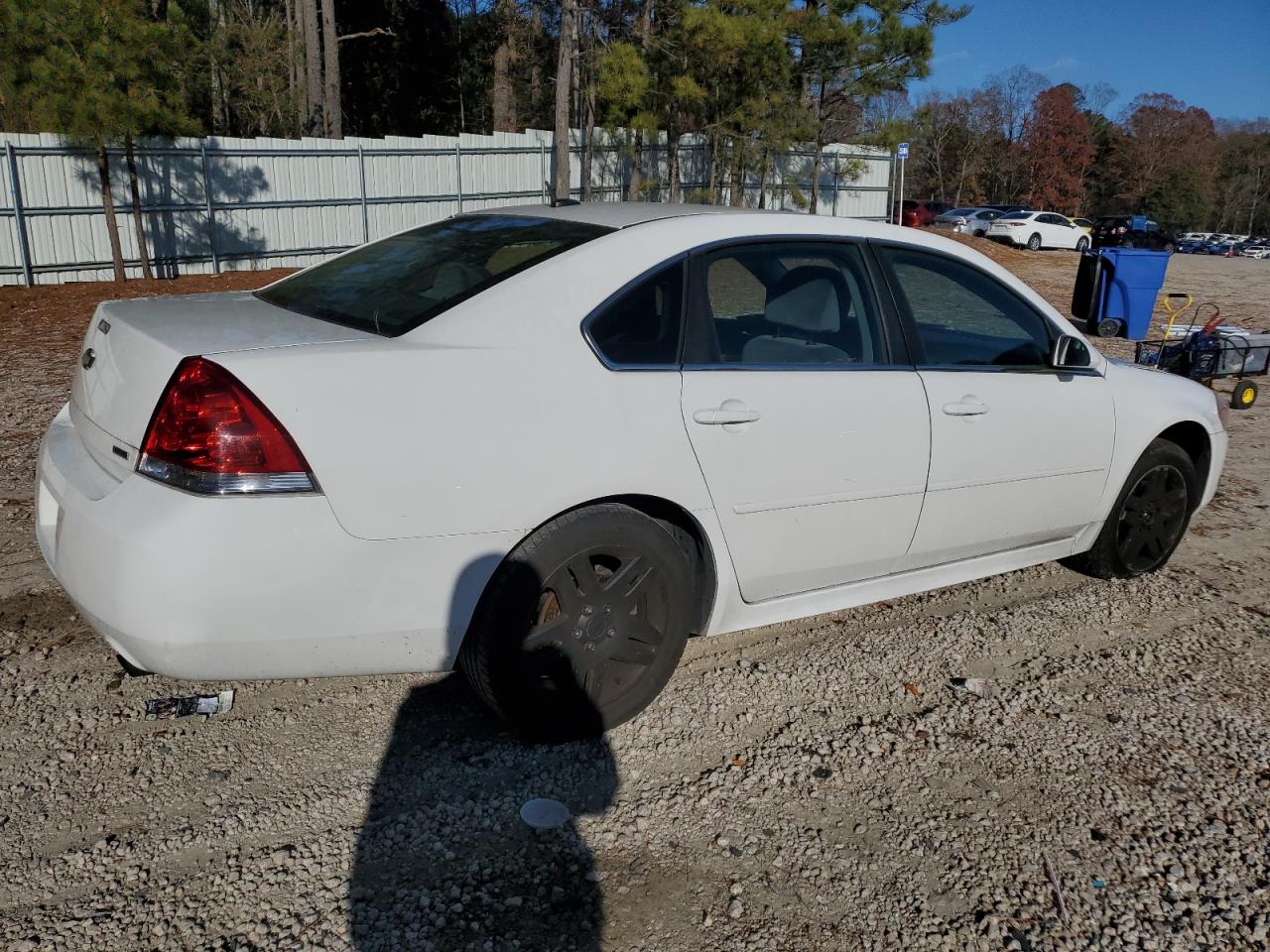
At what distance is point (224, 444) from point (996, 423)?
2.67 m

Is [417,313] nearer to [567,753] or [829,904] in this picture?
[567,753]

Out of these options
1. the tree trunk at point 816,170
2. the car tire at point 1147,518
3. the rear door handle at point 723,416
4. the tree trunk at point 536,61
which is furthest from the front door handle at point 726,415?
the tree trunk at point 536,61

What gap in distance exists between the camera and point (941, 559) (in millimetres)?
4020

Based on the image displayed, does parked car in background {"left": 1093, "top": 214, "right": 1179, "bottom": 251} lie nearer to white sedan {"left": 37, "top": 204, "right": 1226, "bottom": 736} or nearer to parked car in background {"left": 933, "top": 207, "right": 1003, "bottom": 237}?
parked car in background {"left": 933, "top": 207, "right": 1003, "bottom": 237}

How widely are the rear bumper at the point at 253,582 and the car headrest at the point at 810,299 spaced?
59.2 inches

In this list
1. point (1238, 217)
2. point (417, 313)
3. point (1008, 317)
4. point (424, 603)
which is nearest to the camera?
point (424, 603)

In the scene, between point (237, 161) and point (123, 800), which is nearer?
point (123, 800)

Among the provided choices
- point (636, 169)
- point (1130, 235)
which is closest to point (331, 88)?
point (636, 169)

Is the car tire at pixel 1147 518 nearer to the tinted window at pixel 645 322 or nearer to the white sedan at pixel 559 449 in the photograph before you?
the white sedan at pixel 559 449

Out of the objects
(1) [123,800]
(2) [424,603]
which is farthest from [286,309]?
(1) [123,800]

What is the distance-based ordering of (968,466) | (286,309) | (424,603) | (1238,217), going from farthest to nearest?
1. (1238,217)
2. (968,466)
3. (286,309)
4. (424,603)

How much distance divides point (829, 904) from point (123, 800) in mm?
1915

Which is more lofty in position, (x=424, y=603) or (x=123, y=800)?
(x=424, y=603)

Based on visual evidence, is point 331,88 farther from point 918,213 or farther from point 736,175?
point 918,213
